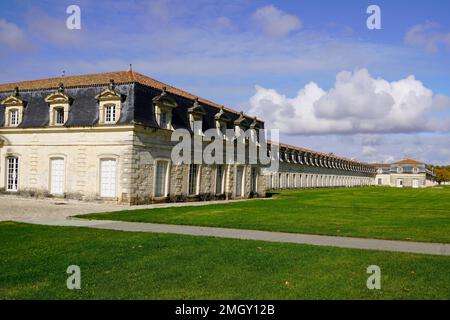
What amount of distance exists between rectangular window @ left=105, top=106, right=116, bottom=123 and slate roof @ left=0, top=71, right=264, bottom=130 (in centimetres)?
60

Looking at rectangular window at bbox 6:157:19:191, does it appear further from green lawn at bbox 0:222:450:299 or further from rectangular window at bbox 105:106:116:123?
green lawn at bbox 0:222:450:299

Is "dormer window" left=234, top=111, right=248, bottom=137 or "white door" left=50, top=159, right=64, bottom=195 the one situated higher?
"dormer window" left=234, top=111, right=248, bottom=137

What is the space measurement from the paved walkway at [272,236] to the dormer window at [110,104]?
10.3 meters

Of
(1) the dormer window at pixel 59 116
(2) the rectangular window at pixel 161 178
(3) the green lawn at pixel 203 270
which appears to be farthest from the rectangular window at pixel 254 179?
(3) the green lawn at pixel 203 270

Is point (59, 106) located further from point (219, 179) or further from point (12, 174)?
point (219, 179)

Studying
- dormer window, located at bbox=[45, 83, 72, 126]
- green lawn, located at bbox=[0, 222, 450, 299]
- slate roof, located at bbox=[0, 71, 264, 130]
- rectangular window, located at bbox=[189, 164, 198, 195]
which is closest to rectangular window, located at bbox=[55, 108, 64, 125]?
dormer window, located at bbox=[45, 83, 72, 126]

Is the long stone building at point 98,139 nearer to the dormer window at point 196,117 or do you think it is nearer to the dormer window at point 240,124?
the dormer window at point 196,117

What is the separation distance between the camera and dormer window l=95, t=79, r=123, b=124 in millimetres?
24859

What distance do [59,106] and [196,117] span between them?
28.3 feet

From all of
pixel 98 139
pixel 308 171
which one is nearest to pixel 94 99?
pixel 98 139

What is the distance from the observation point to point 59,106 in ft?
87.2
